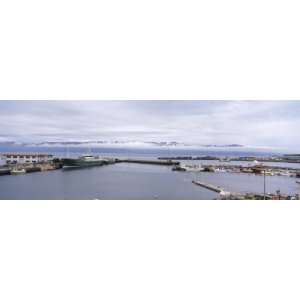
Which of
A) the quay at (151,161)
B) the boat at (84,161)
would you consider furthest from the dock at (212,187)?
the boat at (84,161)

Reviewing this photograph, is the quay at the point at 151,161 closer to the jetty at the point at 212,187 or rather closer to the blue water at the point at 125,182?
the blue water at the point at 125,182

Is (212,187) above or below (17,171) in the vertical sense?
below

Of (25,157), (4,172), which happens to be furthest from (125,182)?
(4,172)

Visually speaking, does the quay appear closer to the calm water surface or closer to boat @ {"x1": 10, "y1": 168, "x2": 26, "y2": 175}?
the calm water surface

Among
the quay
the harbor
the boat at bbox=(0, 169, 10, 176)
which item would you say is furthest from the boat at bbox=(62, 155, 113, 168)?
the boat at bbox=(0, 169, 10, 176)

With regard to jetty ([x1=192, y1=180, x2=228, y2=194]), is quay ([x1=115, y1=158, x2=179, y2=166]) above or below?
above

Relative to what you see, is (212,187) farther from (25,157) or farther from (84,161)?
(25,157)

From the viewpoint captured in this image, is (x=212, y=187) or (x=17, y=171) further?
(x=17, y=171)

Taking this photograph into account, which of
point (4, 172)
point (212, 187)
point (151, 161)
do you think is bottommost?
point (212, 187)
